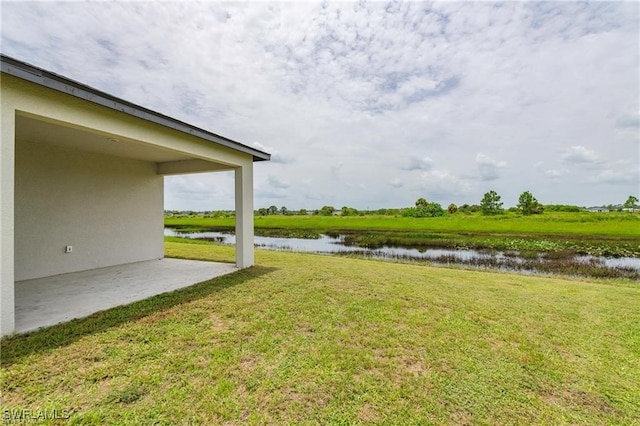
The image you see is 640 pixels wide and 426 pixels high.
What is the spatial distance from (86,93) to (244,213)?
151 inches

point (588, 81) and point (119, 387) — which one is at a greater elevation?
point (588, 81)

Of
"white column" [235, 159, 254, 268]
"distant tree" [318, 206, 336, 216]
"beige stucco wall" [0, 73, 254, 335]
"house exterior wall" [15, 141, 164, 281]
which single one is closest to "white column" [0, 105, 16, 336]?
"beige stucco wall" [0, 73, 254, 335]

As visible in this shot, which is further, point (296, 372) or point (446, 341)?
point (446, 341)

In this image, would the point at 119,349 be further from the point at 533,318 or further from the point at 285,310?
the point at 533,318

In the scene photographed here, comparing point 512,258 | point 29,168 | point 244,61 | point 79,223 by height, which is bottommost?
point 512,258

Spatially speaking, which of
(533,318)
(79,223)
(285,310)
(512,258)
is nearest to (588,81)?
(512,258)

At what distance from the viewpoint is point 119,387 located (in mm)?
2387

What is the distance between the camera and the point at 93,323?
142 inches

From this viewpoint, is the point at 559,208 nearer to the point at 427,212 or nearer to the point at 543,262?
the point at 427,212

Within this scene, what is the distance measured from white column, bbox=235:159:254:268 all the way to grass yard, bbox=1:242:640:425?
2161 millimetres

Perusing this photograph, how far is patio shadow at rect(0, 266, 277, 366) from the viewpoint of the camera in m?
2.90

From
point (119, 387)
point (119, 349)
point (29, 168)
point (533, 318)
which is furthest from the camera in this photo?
point (29, 168)

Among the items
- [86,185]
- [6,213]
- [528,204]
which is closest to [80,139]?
[86,185]

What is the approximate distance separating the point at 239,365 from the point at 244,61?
923 centimetres
